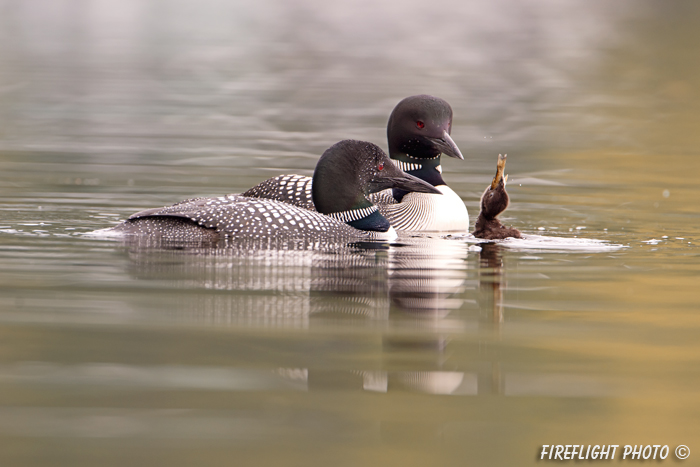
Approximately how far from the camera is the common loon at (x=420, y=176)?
7.45 m

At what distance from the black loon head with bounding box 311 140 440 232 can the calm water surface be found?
0.34m

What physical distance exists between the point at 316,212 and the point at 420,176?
150 cm

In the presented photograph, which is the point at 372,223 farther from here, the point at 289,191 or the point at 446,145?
the point at 446,145

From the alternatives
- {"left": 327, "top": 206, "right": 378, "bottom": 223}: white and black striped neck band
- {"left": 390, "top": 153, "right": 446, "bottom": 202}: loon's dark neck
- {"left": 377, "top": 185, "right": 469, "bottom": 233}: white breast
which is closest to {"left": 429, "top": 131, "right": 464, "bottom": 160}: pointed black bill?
{"left": 390, "top": 153, "right": 446, "bottom": 202}: loon's dark neck

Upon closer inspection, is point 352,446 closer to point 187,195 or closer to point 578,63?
point 187,195

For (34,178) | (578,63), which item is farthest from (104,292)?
(578,63)

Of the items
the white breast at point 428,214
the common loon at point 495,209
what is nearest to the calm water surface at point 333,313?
the common loon at point 495,209

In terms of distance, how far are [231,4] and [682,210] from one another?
44585 mm

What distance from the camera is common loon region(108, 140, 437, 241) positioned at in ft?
20.6

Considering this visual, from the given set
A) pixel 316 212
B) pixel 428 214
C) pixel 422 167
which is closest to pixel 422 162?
pixel 422 167

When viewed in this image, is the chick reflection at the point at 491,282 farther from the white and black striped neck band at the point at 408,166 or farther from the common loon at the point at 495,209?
the white and black striped neck band at the point at 408,166

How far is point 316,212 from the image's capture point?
6.75 meters

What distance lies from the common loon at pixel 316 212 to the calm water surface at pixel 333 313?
0.15 meters

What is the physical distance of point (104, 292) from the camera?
491 cm
